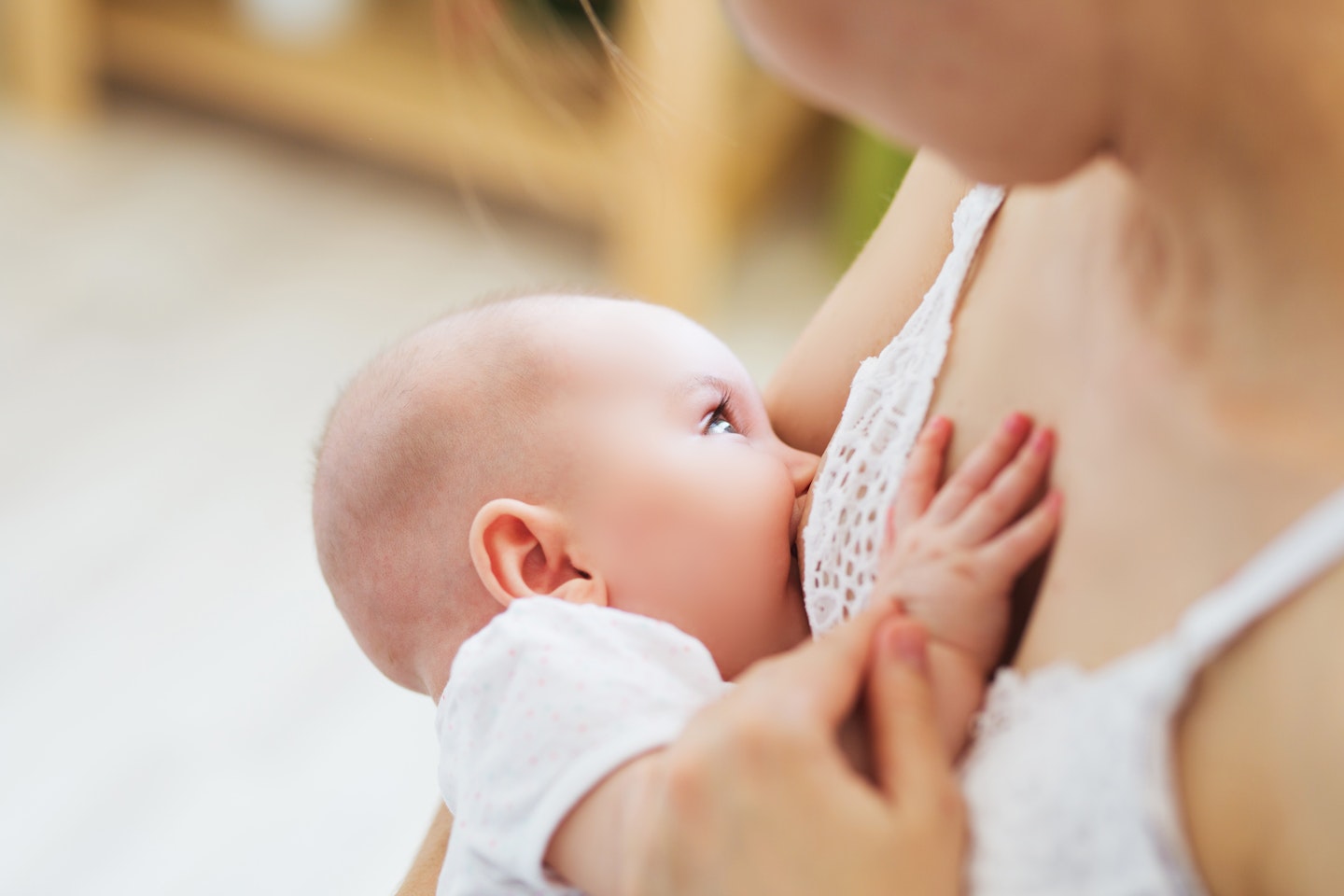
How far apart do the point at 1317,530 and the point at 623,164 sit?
209cm

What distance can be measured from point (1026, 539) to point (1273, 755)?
145 millimetres

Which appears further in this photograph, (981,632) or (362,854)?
(362,854)

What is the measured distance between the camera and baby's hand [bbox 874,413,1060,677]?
63 centimetres

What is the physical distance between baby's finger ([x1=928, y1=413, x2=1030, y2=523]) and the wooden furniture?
1639 mm

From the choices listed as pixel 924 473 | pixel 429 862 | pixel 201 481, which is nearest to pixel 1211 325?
pixel 924 473

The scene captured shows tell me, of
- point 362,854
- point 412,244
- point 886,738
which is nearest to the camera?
point 886,738

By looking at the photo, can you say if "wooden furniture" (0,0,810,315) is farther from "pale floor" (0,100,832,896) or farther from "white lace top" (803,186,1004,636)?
"white lace top" (803,186,1004,636)

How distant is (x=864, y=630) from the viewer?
0.65m

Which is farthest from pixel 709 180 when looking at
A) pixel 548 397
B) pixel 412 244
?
pixel 548 397

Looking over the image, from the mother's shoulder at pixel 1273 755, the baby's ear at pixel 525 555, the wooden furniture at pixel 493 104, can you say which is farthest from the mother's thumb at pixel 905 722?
the wooden furniture at pixel 493 104

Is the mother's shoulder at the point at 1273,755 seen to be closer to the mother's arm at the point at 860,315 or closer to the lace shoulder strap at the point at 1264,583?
the lace shoulder strap at the point at 1264,583

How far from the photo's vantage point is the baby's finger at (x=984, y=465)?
0.65m

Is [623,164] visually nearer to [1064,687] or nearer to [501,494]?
[501,494]

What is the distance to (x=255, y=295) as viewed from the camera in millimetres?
2564
